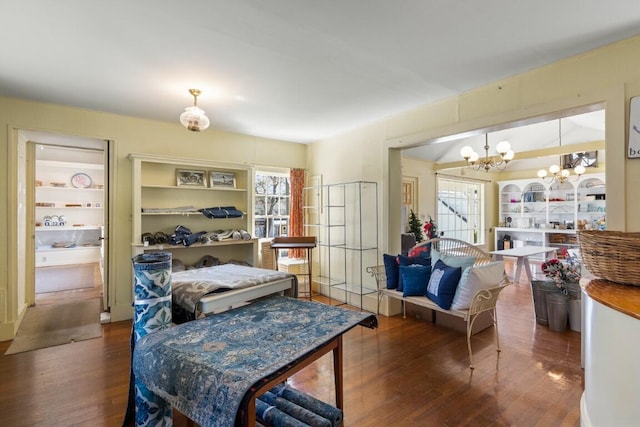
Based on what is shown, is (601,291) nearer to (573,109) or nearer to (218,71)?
(573,109)

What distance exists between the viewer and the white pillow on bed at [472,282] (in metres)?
2.87

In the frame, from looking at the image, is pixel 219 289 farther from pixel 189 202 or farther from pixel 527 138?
pixel 527 138

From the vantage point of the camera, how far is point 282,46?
2375mm

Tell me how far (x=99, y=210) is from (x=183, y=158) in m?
4.94

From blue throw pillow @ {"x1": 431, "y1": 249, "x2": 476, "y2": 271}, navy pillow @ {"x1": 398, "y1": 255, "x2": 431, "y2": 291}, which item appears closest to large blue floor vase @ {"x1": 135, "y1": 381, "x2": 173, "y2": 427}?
navy pillow @ {"x1": 398, "y1": 255, "x2": 431, "y2": 291}

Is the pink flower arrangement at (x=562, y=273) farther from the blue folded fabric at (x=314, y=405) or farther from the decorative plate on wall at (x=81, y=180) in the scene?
the decorative plate on wall at (x=81, y=180)

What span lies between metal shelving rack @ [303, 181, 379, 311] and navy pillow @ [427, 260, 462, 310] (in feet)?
4.04

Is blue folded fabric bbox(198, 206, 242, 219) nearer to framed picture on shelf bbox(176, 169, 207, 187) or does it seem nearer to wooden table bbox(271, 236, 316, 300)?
framed picture on shelf bbox(176, 169, 207, 187)

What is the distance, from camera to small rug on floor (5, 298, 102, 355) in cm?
332

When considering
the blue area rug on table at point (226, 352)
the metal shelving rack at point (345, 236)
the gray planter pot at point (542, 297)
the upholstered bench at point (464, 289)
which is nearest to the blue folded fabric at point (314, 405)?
the blue area rug on table at point (226, 352)

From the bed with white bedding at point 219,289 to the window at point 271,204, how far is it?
3.03 m

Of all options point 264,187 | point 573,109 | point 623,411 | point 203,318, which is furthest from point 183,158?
point 623,411

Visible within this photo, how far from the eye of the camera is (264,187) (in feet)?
17.8

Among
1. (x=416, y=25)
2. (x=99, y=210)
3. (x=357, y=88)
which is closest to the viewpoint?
(x=416, y=25)
